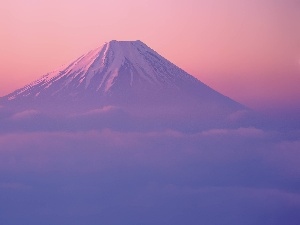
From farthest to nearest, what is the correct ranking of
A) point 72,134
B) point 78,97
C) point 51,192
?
point 72,134
point 51,192
point 78,97

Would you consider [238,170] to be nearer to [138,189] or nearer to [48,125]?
[138,189]

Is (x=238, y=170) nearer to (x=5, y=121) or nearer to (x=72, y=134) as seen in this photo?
(x=72, y=134)

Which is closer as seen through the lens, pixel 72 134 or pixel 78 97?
pixel 78 97

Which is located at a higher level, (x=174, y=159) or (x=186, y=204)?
(x=174, y=159)

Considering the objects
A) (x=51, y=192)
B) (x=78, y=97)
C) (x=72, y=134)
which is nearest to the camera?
(x=78, y=97)

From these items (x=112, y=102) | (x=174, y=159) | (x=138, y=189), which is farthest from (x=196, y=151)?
(x=112, y=102)

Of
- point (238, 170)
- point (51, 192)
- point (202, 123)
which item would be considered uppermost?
point (202, 123)
